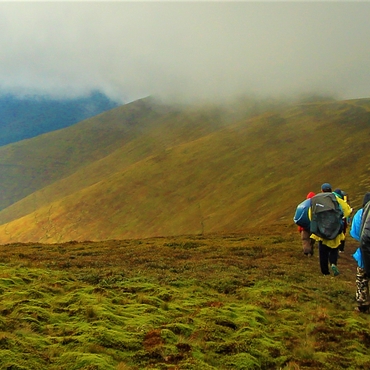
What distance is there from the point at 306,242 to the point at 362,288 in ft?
29.4

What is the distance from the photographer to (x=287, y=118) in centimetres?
19012

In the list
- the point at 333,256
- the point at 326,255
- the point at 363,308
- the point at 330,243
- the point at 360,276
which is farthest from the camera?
the point at 333,256

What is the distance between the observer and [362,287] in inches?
514

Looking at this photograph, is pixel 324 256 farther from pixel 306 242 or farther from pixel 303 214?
pixel 306 242

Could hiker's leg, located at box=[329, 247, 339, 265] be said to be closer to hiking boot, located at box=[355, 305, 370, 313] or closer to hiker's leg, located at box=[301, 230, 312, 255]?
hiker's leg, located at box=[301, 230, 312, 255]

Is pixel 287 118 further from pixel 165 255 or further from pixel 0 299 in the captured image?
pixel 0 299

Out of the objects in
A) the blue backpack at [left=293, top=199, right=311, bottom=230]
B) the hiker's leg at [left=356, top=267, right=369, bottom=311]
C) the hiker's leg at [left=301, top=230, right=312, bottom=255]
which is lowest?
the hiker's leg at [left=301, top=230, right=312, bottom=255]

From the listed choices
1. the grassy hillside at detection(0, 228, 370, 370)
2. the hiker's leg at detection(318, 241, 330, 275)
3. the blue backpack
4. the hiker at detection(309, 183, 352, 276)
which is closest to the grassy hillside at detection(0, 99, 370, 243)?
the blue backpack

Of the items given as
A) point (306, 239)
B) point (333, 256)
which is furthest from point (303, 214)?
point (306, 239)

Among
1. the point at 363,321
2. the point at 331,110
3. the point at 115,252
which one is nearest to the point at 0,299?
the point at 363,321

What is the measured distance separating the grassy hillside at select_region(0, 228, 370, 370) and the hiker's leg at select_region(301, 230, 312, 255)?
8.26 feet

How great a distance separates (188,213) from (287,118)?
83.4 meters

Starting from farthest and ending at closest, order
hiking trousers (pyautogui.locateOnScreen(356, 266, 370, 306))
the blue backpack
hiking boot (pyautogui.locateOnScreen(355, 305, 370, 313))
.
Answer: the blue backpack → hiking boot (pyautogui.locateOnScreen(355, 305, 370, 313)) → hiking trousers (pyautogui.locateOnScreen(356, 266, 370, 306))

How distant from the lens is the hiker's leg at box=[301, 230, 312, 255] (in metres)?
21.5
